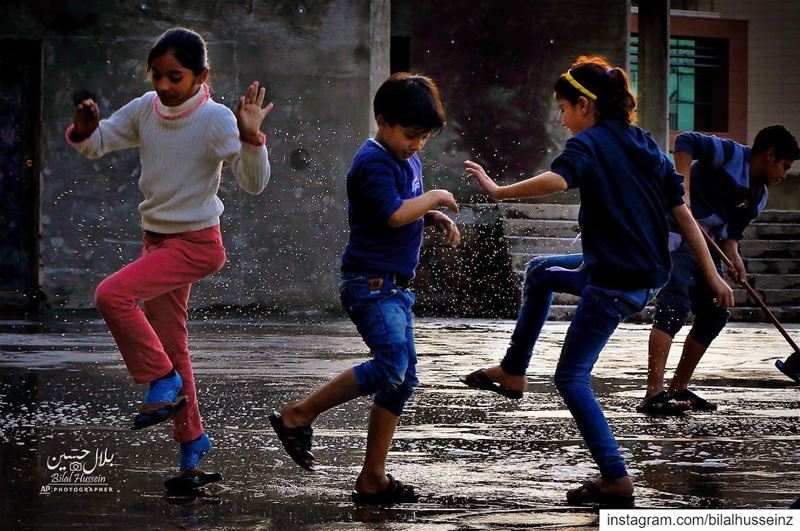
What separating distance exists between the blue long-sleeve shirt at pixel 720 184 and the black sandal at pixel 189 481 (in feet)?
12.0

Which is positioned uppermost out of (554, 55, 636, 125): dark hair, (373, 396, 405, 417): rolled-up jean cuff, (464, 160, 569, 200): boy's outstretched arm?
(554, 55, 636, 125): dark hair

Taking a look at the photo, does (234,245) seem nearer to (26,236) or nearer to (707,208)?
(26,236)

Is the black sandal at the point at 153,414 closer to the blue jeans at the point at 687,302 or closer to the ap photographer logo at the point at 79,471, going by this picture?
the ap photographer logo at the point at 79,471

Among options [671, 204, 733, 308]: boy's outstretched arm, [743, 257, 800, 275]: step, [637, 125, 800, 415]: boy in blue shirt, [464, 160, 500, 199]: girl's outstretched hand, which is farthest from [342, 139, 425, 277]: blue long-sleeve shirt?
[743, 257, 800, 275]: step

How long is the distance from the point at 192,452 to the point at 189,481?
178mm

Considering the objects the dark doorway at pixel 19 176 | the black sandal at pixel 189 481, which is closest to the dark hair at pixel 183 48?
the black sandal at pixel 189 481

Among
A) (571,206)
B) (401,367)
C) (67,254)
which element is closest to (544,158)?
(571,206)

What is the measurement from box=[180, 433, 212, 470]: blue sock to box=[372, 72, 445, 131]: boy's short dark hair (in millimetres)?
1400

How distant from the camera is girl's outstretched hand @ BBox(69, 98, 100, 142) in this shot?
504cm

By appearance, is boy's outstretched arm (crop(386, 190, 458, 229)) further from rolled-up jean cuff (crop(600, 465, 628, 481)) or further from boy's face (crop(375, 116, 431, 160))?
rolled-up jean cuff (crop(600, 465, 628, 481))

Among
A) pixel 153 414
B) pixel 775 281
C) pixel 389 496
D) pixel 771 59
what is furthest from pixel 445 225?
pixel 771 59

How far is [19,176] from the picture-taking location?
14.5 m

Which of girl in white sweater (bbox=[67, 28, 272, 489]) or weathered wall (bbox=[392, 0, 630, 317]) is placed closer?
girl in white sweater (bbox=[67, 28, 272, 489])

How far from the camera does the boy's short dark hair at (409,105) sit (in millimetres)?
4812
